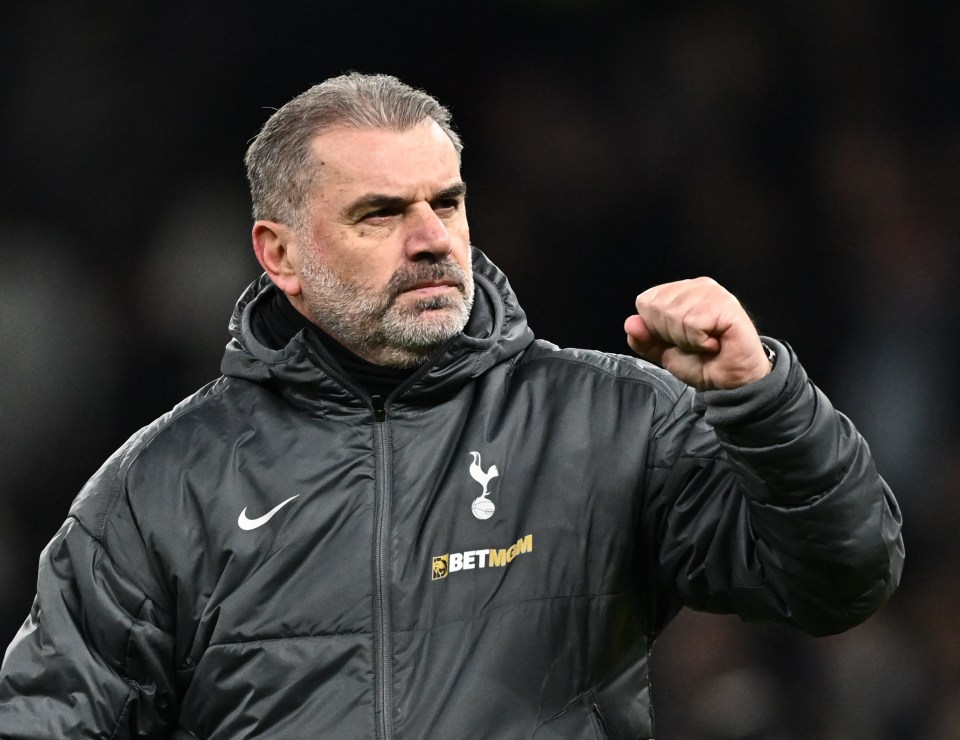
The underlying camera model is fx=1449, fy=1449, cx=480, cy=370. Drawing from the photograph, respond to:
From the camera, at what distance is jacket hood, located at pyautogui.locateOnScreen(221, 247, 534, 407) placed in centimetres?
175

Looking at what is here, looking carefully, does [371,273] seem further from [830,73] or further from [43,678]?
[830,73]

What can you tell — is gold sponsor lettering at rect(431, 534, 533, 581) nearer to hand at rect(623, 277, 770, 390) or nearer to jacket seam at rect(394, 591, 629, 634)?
jacket seam at rect(394, 591, 629, 634)

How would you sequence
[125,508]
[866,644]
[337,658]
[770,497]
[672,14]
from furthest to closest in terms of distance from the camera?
1. [672,14]
2. [866,644]
3. [125,508]
4. [337,658]
5. [770,497]

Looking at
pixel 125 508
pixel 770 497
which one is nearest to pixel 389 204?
pixel 125 508

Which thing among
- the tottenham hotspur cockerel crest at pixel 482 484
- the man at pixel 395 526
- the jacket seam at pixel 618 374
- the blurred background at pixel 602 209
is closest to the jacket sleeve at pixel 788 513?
the man at pixel 395 526

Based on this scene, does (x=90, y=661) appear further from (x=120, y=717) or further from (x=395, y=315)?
(x=395, y=315)

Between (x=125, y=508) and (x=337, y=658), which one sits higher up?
(x=125, y=508)

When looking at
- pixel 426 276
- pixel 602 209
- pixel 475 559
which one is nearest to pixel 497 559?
pixel 475 559

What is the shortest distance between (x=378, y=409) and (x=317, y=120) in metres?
0.39

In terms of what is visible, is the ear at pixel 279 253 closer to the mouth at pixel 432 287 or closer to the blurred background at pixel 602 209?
the mouth at pixel 432 287

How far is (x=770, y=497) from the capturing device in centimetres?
146

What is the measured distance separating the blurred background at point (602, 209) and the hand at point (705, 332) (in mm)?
1883

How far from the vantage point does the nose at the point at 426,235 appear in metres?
1.74

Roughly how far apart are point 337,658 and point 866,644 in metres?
1.90
